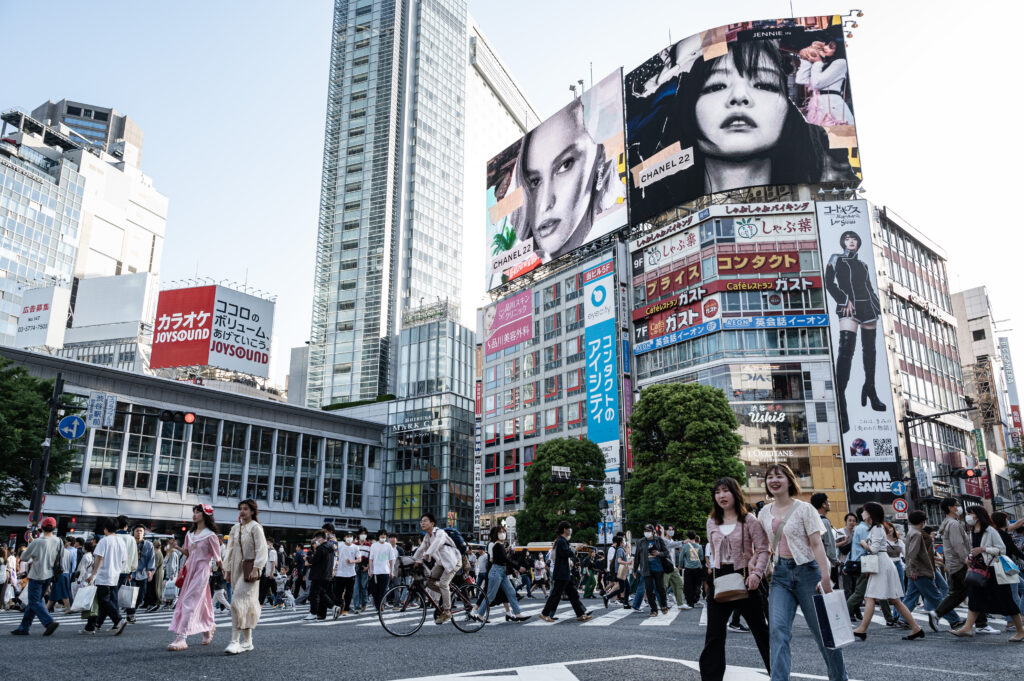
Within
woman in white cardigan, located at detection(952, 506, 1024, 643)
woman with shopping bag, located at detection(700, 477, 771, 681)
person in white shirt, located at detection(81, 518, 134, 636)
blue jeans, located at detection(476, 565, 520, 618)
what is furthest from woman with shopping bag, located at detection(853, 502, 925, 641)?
person in white shirt, located at detection(81, 518, 134, 636)

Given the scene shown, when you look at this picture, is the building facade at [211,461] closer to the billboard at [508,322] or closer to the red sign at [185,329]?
the red sign at [185,329]

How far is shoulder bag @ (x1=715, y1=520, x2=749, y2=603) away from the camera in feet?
17.7

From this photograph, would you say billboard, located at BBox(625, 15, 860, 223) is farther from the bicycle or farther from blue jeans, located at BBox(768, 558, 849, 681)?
blue jeans, located at BBox(768, 558, 849, 681)

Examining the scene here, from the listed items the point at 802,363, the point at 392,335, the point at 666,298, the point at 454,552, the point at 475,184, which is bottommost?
the point at 454,552

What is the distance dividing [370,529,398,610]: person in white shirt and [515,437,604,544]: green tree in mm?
27944

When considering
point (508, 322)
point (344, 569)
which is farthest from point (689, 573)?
point (508, 322)

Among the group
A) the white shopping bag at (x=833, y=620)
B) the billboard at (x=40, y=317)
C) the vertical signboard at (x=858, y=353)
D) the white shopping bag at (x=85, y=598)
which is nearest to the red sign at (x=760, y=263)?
the vertical signboard at (x=858, y=353)

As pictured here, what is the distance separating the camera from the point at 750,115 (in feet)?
171

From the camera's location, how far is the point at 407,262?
91.4 metres

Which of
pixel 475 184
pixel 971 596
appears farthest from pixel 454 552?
pixel 475 184

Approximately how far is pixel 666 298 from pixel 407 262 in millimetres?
45975

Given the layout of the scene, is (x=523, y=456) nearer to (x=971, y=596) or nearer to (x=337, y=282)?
(x=337, y=282)

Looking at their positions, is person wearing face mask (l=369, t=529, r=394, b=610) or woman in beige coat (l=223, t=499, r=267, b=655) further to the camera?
person wearing face mask (l=369, t=529, r=394, b=610)

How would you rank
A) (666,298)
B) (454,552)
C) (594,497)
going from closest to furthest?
(454,552), (594,497), (666,298)
